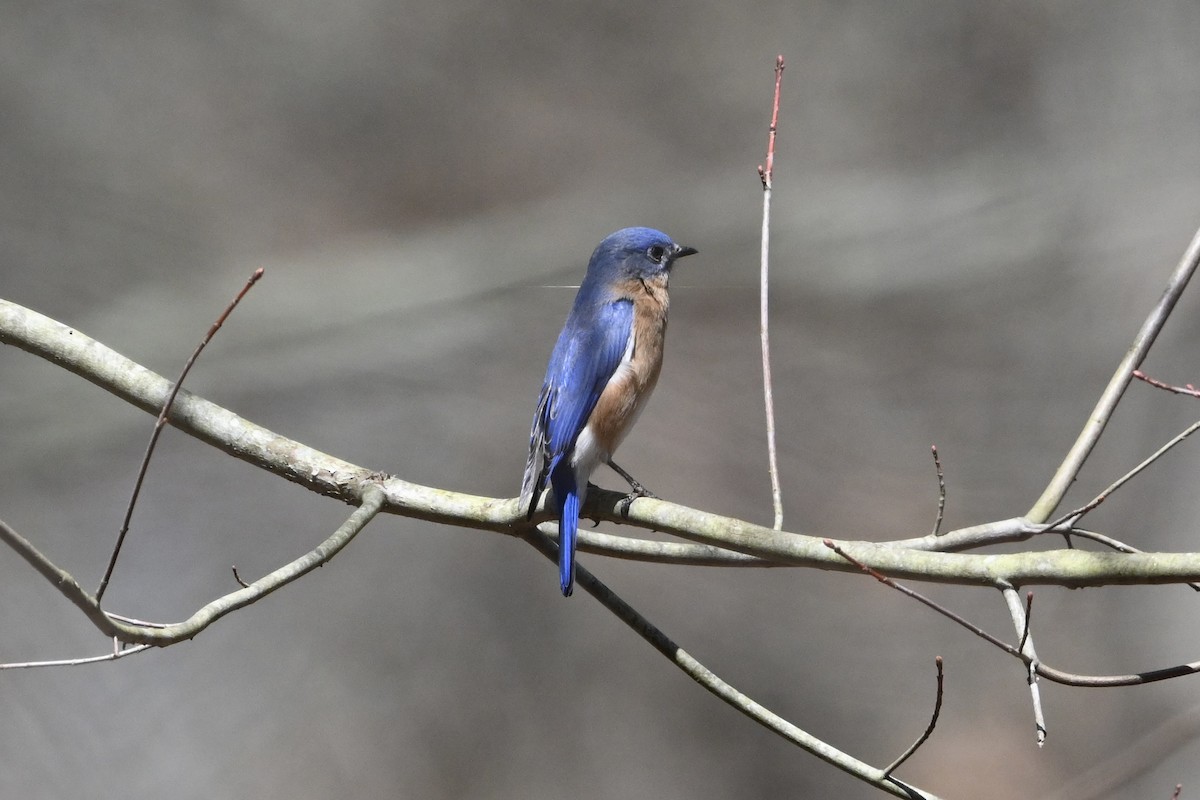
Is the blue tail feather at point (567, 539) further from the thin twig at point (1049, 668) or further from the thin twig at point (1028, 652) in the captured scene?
the thin twig at point (1028, 652)

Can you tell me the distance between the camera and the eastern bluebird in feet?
8.05

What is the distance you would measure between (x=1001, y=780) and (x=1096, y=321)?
3.05 metres

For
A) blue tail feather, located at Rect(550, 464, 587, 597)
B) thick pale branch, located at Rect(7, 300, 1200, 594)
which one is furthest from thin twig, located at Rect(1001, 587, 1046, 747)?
blue tail feather, located at Rect(550, 464, 587, 597)

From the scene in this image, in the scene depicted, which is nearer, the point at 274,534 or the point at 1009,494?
the point at 274,534

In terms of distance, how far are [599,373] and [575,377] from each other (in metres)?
0.07

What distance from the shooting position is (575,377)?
109 inches

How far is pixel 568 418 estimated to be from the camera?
2.66 metres

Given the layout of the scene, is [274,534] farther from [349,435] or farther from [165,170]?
[165,170]

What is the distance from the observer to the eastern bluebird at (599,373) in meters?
2.45

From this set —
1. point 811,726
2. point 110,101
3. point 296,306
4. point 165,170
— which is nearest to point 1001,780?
point 811,726

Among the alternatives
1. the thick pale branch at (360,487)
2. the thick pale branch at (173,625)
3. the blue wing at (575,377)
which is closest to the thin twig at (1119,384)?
the thick pale branch at (360,487)

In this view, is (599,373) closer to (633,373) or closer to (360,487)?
(633,373)

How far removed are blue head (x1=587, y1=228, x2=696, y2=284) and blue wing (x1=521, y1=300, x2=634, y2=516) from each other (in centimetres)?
16

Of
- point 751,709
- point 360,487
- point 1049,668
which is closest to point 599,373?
point 360,487
